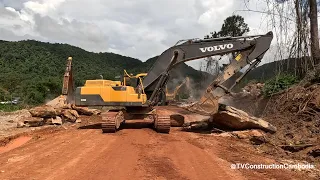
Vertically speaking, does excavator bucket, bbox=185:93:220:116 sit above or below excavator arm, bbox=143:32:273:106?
below

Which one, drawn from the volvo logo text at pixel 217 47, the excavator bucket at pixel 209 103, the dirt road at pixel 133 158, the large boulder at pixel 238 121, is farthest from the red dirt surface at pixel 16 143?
the volvo logo text at pixel 217 47

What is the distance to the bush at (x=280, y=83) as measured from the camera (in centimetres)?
1309

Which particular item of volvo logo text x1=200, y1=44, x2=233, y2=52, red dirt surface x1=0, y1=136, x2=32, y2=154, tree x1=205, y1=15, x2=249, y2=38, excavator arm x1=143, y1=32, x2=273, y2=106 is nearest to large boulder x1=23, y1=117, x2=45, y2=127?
red dirt surface x1=0, y1=136, x2=32, y2=154

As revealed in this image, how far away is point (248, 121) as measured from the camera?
1051 centimetres

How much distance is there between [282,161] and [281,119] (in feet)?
12.2

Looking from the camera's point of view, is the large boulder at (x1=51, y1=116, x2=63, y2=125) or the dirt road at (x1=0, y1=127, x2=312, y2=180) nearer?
the dirt road at (x1=0, y1=127, x2=312, y2=180)

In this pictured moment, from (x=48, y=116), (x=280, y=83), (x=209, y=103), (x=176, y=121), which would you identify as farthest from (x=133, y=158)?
(x=48, y=116)

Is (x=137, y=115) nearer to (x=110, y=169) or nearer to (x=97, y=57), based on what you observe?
(x=110, y=169)

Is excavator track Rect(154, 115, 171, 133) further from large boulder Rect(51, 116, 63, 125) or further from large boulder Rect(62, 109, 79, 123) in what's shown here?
large boulder Rect(62, 109, 79, 123)

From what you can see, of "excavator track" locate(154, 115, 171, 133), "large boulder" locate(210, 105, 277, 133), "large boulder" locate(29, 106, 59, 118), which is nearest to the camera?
"large boulder" locate(210, 105, 277, 133)

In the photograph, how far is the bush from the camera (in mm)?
13094

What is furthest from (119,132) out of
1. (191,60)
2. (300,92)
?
(300,92)

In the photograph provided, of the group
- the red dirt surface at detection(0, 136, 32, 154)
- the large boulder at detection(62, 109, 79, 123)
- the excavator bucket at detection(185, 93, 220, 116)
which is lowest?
the red dirt surface at detection(0, 136, 32, 154)

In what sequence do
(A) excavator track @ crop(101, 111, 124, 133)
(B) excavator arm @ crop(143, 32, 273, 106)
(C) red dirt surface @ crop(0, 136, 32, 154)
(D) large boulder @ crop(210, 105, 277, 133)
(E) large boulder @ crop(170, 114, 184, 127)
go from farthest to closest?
1. (E) large boulder @ crop(170, 114, 184, 127)
2. (B) excavator arm @ crop(143, 32, 273, 106)
3. (A) excavator track @ crop(101, 111, 124, 133)
4. (D) large boulder @ crop(210, 105, 277, 133)
5. (C) red dirt surface @ crop(0, 136, 32, 154)
